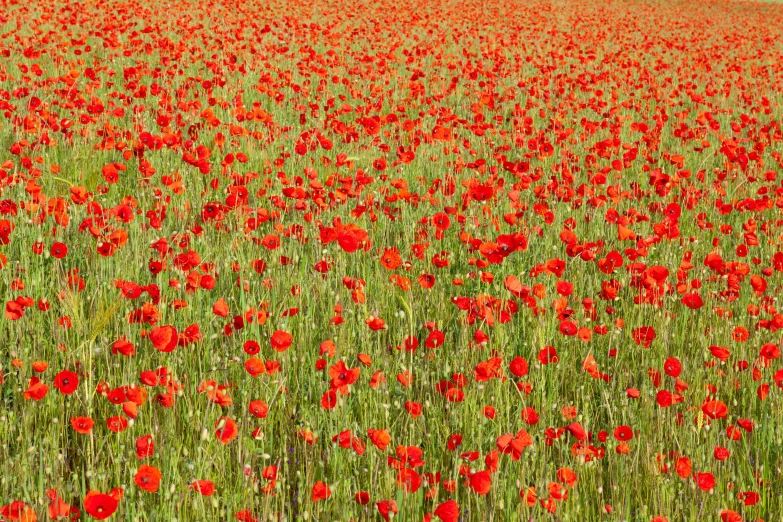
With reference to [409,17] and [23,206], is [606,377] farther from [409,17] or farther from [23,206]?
[409,17]

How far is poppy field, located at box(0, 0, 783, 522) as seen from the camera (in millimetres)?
2176

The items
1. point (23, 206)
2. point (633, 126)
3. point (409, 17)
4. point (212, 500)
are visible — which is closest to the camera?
point (212, 500)

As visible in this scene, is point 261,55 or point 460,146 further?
point 261,55

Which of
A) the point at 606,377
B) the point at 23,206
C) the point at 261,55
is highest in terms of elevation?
the point at 261,55

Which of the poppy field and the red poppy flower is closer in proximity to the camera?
the red poppy flower

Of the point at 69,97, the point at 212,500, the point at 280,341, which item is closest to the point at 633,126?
the point at 69,97

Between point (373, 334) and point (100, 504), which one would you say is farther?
point (373, 334)

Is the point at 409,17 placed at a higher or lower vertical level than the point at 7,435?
higher

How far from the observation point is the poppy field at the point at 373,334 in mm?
2176

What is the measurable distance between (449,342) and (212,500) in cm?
133

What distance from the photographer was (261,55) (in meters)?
9.05

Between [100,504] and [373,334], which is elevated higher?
[100,504]

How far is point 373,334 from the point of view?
3.19 meters

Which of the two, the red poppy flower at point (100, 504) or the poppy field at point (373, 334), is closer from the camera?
the red poppy flower at point (100, 504)
